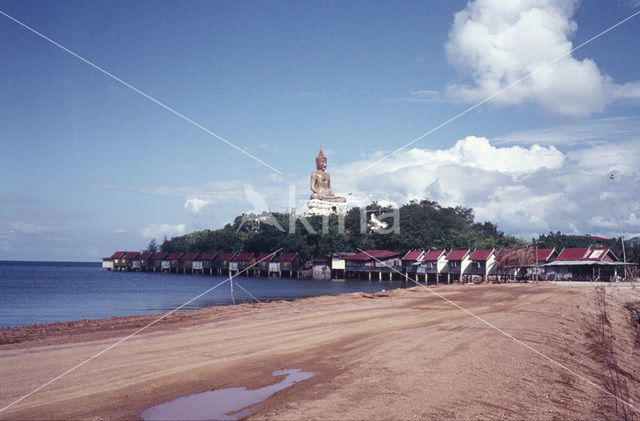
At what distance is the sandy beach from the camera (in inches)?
311

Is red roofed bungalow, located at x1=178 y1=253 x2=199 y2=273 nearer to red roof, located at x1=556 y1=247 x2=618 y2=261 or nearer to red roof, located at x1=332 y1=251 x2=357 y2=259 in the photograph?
red roof, located at x1=332 y1=251 x2=357 y2=259

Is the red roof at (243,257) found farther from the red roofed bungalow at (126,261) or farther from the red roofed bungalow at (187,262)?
the red roofed bungalow at (126,261)

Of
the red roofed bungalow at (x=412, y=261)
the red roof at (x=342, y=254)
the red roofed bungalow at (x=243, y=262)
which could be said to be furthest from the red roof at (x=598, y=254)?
the red roofed bungalow at (x=243, y=262)

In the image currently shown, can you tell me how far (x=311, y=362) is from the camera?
1106 centimetres

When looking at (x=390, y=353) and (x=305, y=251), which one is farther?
(x=305, y=251)

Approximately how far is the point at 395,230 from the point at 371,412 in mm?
74282

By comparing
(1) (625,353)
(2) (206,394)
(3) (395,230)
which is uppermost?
(3) (395,230)

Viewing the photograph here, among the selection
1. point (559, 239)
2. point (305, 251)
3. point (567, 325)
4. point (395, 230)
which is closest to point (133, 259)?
point (305, 251)

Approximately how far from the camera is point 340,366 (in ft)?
35.0

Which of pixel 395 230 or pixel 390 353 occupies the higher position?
pixel 395 230

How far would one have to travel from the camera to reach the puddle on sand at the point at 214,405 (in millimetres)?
7332

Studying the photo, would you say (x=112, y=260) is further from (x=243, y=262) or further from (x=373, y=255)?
(x=373, y=255)

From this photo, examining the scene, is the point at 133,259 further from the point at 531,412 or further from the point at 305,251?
the point at 531,412

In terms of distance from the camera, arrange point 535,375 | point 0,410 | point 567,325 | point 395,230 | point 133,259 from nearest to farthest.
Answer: point 0,410 < point 535,375 < point 567,325 < point 395,230 < point 133,259
